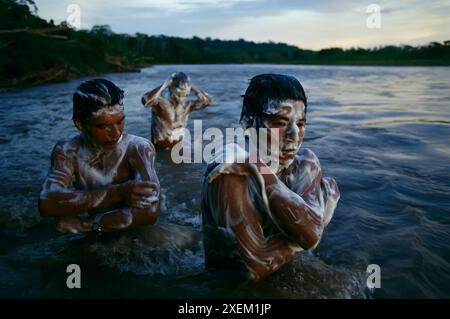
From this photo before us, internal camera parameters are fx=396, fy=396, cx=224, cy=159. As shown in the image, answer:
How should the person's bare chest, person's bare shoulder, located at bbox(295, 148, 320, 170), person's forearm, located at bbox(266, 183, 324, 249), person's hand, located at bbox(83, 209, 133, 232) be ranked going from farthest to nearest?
the person's bare chest, person's hand, located at bbox(83, 209, 133, 232), person's bare shoulder, located at bbox(295, 148, 320, 170), person's forearm, located at bbox(266, 183, 324, 249)

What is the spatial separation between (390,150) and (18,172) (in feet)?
19.0

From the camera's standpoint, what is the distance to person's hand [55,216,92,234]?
2.79 metres

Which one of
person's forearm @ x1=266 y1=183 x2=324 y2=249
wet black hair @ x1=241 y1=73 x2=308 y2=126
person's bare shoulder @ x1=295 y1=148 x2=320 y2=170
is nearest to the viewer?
person's forearm @ x1=266 y1=183 x2=324 y2=249

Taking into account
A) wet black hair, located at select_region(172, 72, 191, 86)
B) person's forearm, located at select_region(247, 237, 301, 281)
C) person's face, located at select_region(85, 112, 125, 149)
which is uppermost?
wet black hair, located at select_region(172, 72, 191, 86)

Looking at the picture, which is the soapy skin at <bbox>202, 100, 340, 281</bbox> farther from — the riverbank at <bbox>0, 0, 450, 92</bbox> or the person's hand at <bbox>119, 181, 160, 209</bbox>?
the riverbank at <bbox>0, 0, 450, 92</bbox>

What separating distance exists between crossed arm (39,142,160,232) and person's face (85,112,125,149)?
0.28m

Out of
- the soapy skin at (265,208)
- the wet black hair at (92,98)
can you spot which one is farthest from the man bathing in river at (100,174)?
the soapy skin at (265,208)

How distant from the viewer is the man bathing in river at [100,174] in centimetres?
278

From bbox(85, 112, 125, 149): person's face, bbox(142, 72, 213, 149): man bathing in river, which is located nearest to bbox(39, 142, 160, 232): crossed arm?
bbox(85, 112, 125, 149): person's face

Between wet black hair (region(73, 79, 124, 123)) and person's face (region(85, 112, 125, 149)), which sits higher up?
wet black hair (region(73, 79, 124, 123))

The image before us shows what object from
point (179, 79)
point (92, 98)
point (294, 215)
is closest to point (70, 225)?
point (92, 98)

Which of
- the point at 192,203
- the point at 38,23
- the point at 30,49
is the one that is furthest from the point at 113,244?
the point at 38,23

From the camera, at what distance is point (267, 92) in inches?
88.7
